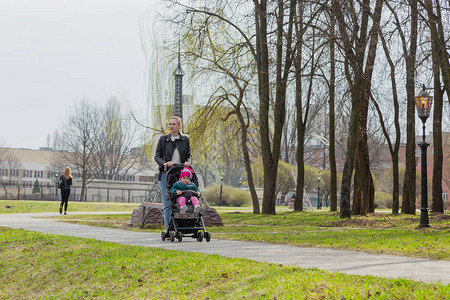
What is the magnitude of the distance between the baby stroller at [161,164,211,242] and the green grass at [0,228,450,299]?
3.28ft

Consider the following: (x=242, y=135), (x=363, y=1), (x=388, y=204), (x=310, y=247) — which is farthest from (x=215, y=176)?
(x=310, y=247)

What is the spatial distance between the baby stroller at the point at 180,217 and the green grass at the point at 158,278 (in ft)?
3.28

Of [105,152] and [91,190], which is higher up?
[105,152]

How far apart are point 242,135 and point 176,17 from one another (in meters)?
6.19

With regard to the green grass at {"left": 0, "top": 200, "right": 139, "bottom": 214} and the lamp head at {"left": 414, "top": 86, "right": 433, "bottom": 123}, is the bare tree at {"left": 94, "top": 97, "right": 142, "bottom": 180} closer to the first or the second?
the green grass at {"left": 0, "top": 200, "right": 139, "bottom": 214}

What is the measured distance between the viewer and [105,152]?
6838 centimetres

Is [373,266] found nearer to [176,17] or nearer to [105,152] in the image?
[176,17]

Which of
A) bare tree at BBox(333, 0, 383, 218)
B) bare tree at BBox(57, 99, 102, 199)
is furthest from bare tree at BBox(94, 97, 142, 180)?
bare tree at BBox(333, 0, 383, 218)

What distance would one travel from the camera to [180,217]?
10.8 m

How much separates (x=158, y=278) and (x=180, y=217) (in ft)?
9.52

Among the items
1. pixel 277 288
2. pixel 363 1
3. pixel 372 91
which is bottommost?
pixel 277 288

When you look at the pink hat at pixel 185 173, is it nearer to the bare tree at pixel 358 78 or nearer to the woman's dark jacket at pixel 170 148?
the woman's dark jacket at pixel 170 148

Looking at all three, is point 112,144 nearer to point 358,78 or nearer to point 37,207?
point 37,207

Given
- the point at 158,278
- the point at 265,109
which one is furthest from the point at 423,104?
the point at 158,278
